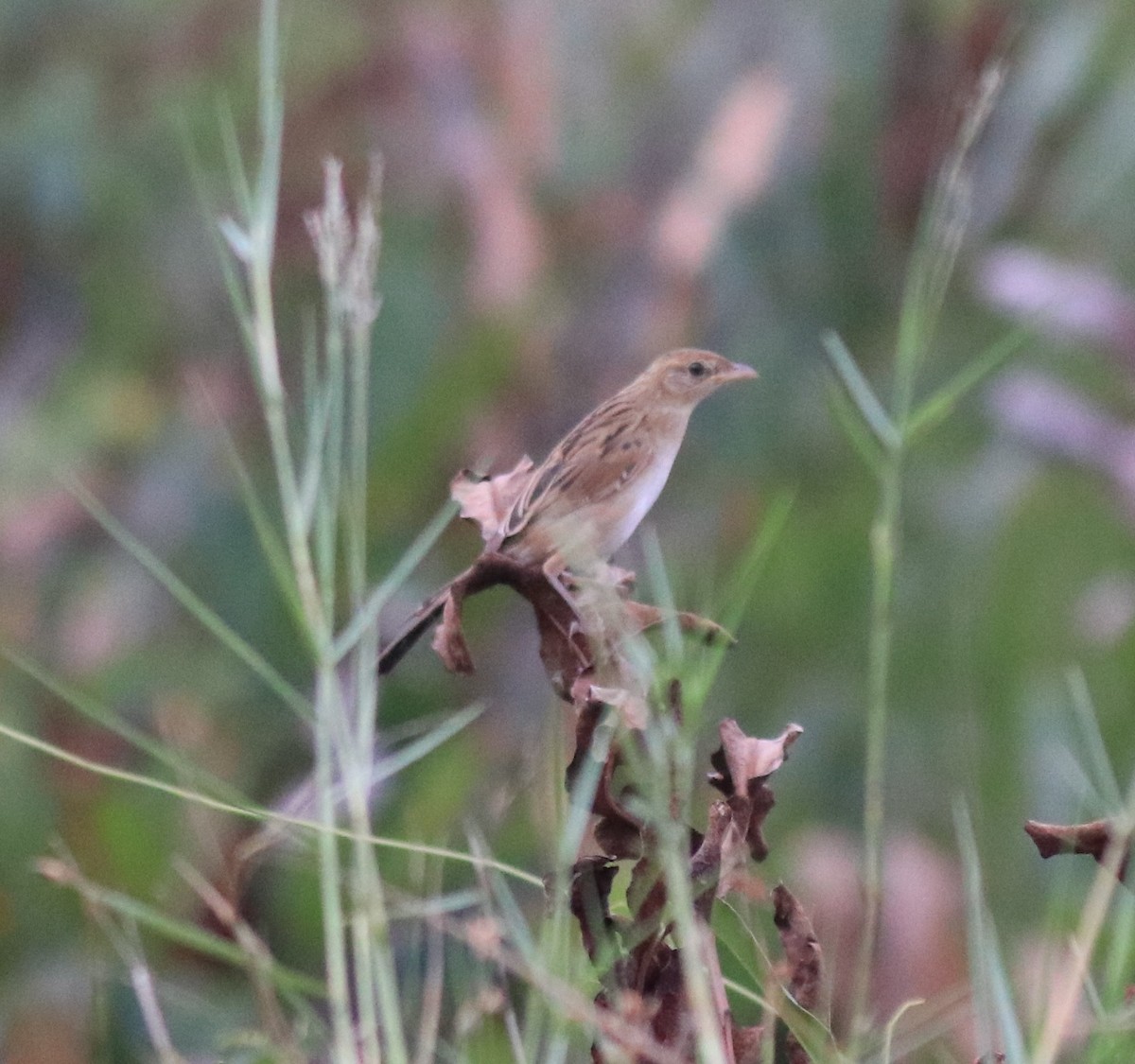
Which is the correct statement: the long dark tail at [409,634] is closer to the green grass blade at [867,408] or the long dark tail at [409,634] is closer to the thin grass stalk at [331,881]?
the thin grass stalk at [331,881]

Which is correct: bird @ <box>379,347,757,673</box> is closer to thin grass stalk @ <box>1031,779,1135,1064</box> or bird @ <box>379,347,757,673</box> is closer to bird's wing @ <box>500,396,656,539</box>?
bird's wing @ <box>500,396,656,539</box>

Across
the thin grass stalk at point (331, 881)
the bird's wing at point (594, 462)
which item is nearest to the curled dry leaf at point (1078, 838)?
the thin grass stalk at point (331, 881)

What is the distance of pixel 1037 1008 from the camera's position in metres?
1.06

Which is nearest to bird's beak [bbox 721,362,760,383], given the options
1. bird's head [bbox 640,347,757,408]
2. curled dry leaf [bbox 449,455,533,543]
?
bird's head [bbox 640,347,757,408]

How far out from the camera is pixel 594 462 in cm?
198

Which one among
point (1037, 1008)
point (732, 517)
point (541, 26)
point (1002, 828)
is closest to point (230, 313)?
point (541, 26)

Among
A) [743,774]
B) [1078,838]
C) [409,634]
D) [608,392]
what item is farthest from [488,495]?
[608,392]

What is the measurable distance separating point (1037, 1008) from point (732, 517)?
10.8 ft

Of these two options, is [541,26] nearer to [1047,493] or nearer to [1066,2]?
[1066,2]

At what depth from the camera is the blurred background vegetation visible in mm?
3232

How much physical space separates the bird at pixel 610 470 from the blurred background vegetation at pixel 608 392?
91 centimetres

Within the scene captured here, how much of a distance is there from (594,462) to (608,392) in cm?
214

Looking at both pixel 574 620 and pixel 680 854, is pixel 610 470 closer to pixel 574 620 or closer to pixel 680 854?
pixel 574 620

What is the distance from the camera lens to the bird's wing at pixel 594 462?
6.22 feet
